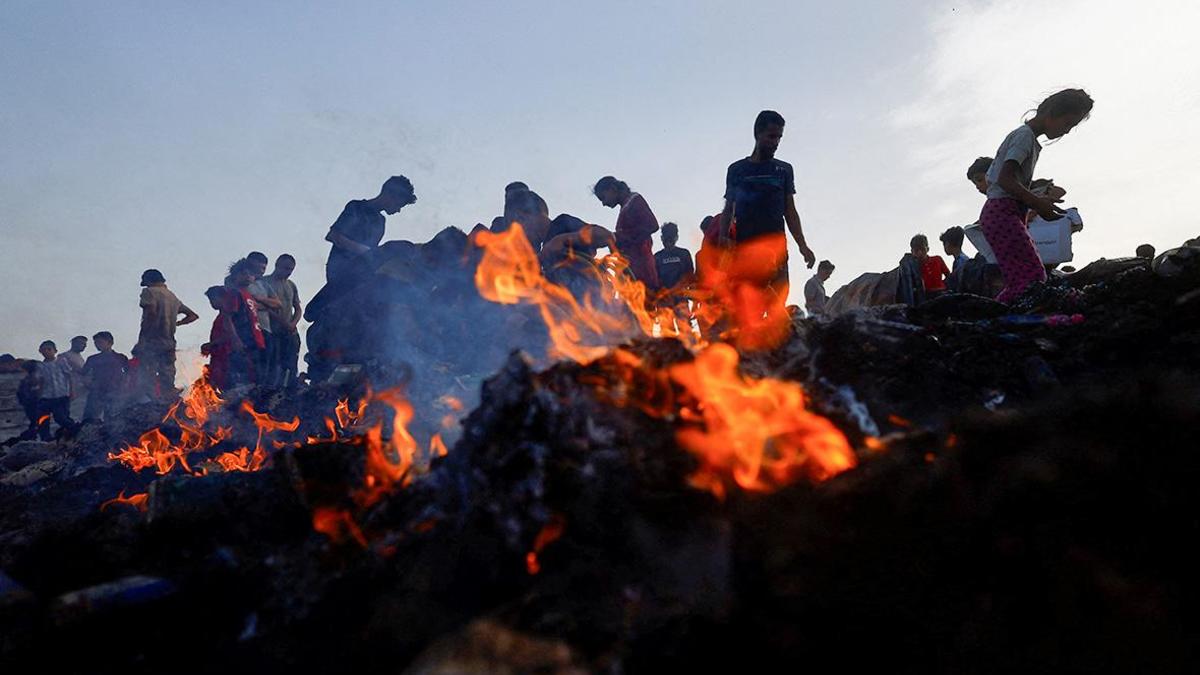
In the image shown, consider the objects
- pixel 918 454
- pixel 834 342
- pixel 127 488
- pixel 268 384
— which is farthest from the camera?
pixel 268 384

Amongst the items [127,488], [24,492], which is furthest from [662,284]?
[24,492]

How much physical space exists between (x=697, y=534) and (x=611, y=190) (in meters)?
6.71

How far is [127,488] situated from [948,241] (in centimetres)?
1219

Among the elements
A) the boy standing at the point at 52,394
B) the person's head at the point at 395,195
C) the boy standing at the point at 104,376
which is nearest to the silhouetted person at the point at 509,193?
the person's head at the point at 395,195

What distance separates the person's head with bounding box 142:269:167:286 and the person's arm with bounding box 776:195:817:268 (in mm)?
11056

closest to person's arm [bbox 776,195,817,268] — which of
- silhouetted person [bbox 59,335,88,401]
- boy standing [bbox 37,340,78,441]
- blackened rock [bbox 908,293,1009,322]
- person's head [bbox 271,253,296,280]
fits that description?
blackened rock [bbox 908,293,1009,322]

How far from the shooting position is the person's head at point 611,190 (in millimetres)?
8430

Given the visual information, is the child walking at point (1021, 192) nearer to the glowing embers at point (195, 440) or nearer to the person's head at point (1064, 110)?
the person's head at point (1064, 110)

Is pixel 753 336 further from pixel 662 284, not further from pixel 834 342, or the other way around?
pixel 662 284

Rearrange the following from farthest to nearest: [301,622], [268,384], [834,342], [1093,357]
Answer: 1. [268,384]
2. [1093,357]
3. [834,342]
4. [301,622]

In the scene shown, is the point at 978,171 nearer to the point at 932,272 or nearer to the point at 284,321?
the point at 932,272

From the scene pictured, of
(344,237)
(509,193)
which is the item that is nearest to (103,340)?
(344,237)

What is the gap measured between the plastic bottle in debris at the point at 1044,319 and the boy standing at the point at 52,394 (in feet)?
55.6

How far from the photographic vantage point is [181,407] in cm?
969
